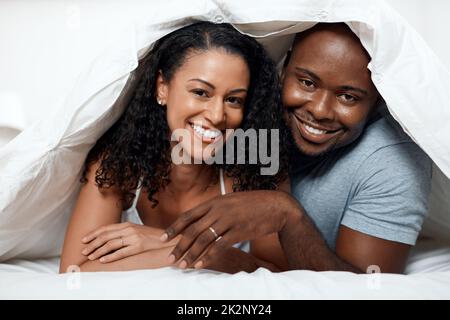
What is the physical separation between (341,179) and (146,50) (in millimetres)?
520

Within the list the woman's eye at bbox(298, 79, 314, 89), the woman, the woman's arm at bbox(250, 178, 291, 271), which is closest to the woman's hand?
the woman

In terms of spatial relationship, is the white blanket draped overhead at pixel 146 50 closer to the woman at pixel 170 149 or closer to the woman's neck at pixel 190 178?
the woman at pixel 170 149

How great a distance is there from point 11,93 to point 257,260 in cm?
94

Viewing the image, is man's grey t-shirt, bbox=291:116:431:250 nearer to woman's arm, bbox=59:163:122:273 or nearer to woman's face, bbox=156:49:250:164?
woman's face, bbox=156:49:250:164

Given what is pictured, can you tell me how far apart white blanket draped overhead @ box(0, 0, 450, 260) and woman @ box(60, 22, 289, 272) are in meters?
0.05

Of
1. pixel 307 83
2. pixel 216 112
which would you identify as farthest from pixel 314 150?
pixel 216 112

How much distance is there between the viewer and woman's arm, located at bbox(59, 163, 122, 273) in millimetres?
1193

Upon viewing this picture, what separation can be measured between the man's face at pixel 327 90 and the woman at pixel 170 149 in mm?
59

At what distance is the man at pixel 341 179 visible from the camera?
44.5 inches

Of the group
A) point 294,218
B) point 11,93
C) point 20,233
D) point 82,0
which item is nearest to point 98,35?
point 82,0

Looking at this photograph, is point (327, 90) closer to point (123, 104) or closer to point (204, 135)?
point (204, 135)

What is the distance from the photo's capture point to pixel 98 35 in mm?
1748

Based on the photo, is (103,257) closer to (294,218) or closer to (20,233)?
(20,233)

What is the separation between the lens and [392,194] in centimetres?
120
